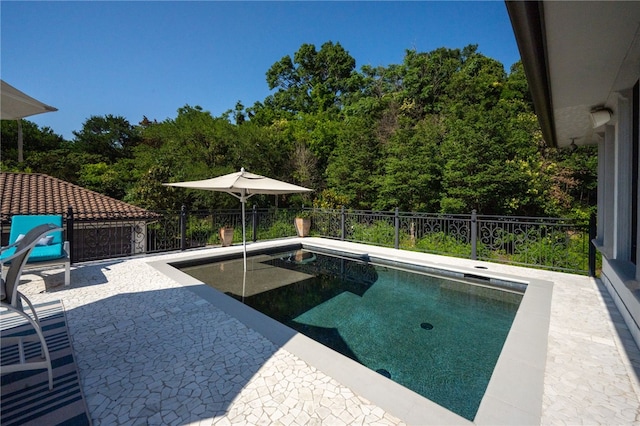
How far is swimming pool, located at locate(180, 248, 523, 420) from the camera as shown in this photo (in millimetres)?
2877

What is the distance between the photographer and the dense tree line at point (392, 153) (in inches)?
389

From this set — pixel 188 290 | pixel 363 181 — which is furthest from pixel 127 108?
pixel 188 290

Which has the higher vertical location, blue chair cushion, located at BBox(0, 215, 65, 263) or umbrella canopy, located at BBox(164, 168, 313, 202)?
umbrella canopy, located at BBox(164, 168, 313, 202)

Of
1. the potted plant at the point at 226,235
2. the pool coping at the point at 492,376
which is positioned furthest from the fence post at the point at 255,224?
the pool coping at the point at 492,376

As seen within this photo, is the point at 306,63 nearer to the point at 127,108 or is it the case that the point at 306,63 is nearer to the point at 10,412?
the point at 127,108

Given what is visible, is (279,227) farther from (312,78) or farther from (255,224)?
(312,78)

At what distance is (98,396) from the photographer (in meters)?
2.15

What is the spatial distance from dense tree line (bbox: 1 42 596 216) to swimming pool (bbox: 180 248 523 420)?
16.5 ft

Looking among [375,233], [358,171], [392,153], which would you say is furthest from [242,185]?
[392,153]

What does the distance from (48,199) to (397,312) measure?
14.0 metres

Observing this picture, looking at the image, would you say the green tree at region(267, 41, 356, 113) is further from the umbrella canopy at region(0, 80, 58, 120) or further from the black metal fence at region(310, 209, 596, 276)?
the umbrella canopy at region(0, 80, 58, 120)

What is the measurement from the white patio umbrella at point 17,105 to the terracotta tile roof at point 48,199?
24.7 feet

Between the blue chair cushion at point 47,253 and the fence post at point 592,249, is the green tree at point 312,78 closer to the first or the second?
the fence post at point 592,249

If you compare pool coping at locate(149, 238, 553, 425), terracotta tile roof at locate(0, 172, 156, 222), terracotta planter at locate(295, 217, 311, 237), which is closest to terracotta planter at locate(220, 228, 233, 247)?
terracotta planter at locate(295, 217, 311, 237)
